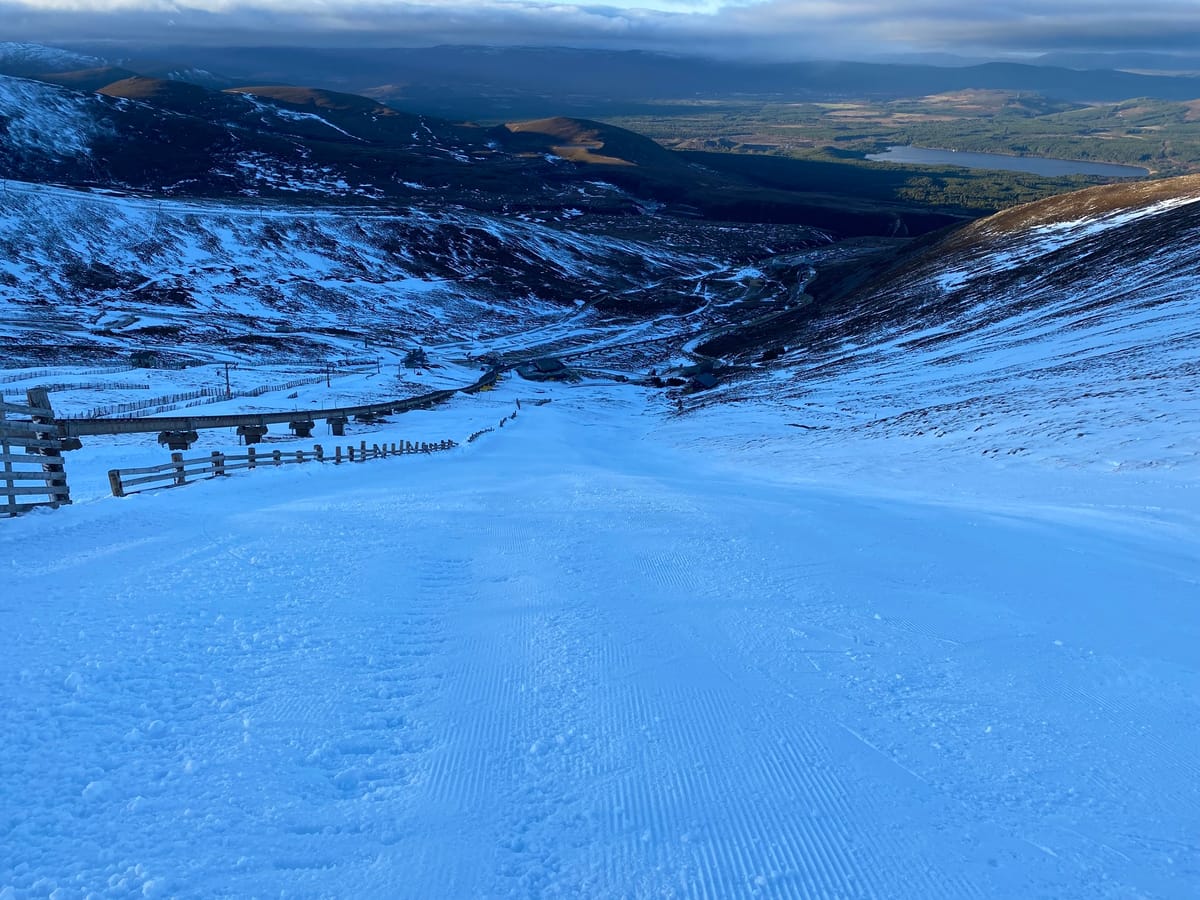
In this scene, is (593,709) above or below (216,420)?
above

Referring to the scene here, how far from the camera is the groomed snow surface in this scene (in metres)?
4.04

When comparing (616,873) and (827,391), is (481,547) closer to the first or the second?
(616,873)

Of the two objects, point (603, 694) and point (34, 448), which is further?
point (34, 448)

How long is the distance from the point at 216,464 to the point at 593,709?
12.7 meters

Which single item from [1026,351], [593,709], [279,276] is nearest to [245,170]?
[279,276]

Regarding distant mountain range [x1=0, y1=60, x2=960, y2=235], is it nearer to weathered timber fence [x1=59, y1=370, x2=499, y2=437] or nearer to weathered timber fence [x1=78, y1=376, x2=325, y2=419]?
weathered timber fence [x1=78, y1=376, x2=325, y2=419]

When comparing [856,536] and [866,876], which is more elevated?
[866,876]

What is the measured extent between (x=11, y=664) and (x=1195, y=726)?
818 cm

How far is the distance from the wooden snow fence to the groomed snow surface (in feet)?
11.2

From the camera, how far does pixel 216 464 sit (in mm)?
15648

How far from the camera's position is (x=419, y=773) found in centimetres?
474

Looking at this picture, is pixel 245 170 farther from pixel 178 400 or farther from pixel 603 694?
pixel 603 694

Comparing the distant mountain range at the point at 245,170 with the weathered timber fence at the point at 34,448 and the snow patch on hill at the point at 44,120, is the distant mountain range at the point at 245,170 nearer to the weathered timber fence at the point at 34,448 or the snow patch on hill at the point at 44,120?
the snow patch on hill at the point at 44,120

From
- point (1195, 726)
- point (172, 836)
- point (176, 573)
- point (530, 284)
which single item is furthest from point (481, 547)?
point (530, 284)
